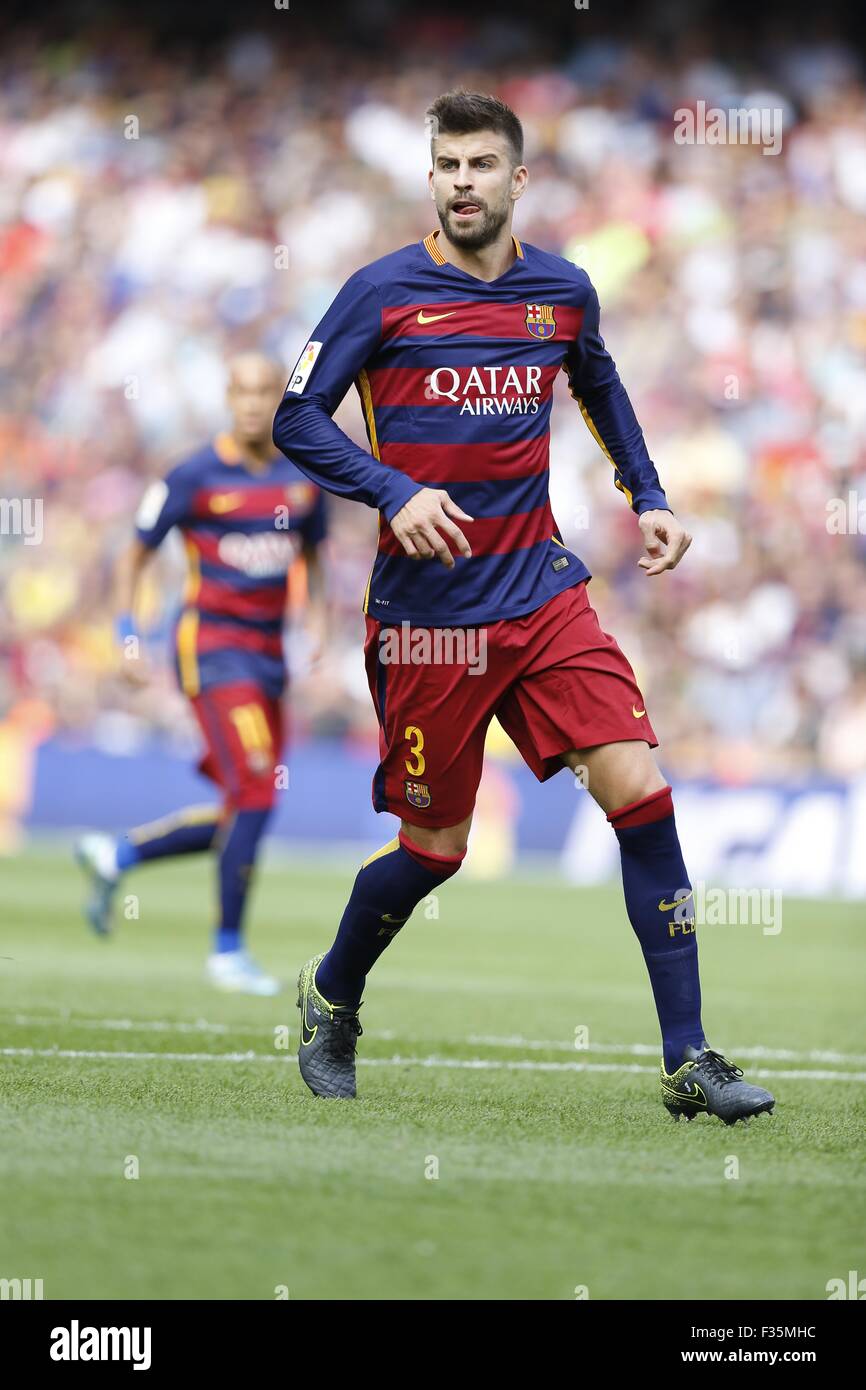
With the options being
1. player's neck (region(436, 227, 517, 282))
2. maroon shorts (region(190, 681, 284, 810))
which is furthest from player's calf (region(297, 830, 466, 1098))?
maroon shorts (region(190, 681, 284, 810))

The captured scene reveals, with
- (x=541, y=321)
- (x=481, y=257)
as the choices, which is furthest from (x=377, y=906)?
(x=481, y=257)

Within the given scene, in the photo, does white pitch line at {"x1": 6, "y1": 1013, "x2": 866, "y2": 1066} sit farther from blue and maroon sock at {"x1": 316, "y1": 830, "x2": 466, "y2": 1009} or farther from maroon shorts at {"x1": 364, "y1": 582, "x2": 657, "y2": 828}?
maroon shorts at {"x1": 364, "y1": 582, "x2": 657, "y2": 828}

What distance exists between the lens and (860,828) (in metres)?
15.6

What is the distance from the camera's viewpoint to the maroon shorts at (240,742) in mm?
8953

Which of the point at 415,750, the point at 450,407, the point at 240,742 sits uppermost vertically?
the point at 450,407

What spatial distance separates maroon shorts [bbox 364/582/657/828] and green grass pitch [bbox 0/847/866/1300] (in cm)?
88

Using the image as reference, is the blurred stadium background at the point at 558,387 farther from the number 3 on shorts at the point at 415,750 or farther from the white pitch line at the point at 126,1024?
the number 3 on shorts at the point at 415,750

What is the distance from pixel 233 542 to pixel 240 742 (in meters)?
0.99

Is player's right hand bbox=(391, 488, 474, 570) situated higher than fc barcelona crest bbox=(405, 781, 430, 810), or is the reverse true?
player's right hand bbox=(391, 488, 474, 570)

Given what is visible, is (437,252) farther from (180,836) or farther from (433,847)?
(180,836)

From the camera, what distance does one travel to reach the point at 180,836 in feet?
31.3

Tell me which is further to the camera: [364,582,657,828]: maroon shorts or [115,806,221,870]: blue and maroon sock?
[115,806,221,870]: blue and maroon sock

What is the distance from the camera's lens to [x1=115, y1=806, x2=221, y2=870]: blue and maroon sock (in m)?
9.54

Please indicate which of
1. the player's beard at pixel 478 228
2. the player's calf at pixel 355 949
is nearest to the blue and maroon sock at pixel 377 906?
the player's calf at pixel 355 949
